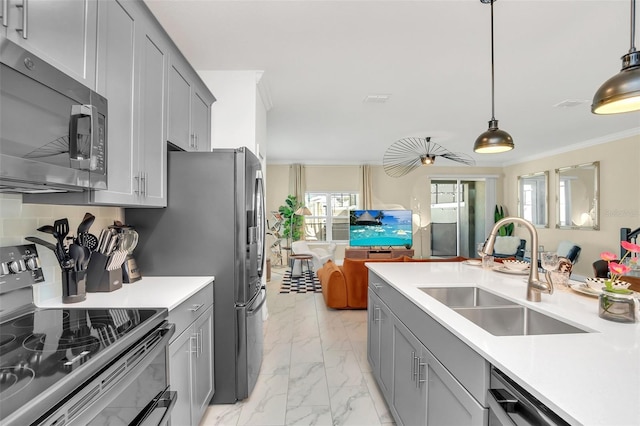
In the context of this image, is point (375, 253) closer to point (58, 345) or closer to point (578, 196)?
point (578, 196)

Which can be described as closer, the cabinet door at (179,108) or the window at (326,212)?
the cabinet door at (179,108)

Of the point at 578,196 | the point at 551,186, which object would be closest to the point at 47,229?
the point at 578,196

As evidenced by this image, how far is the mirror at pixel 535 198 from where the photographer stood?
693cm

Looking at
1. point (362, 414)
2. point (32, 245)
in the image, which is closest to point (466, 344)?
point (362, 414)

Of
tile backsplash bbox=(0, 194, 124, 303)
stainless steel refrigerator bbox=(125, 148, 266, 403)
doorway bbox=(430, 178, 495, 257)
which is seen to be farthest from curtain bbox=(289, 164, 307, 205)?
tile backsplash bbox=(0, 194, 124, 303)

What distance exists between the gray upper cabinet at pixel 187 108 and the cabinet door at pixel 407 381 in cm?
184

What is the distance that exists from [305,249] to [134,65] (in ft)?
18.5

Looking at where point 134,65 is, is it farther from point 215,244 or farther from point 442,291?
A: point 442,291

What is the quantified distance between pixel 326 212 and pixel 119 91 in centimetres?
691

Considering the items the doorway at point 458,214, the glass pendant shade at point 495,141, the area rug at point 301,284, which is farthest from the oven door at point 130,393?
the doorway at point 458,214

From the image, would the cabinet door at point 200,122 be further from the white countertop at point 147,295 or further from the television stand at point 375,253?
the television stand at point 375,253

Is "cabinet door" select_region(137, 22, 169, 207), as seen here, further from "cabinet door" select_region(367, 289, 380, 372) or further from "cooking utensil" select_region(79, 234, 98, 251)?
"cabinet door" select_region(367, 289, 380, 372)

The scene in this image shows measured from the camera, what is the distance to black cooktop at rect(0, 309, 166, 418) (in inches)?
30.7

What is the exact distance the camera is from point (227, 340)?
2.12 m
